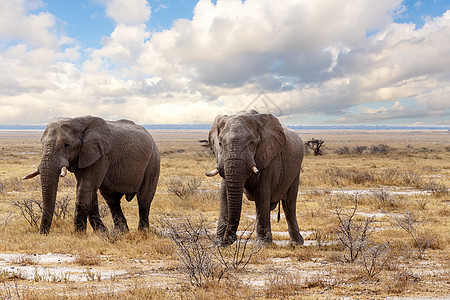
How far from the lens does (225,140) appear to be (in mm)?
7367

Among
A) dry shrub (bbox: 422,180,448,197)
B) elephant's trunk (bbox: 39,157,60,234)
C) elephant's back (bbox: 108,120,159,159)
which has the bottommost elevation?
dry shrub (bbox: 422,180,448,197)

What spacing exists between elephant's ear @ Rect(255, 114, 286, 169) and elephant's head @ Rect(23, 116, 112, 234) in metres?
3.40

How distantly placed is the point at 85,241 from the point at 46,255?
836 millimetres

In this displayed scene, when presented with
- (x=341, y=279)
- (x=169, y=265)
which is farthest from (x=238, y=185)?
(x=341, y=279)

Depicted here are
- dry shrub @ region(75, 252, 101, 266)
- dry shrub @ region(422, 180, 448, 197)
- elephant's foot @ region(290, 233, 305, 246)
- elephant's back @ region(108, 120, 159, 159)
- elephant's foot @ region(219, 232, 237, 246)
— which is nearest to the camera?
dry shrub @ region(75, 252, 101, 266)

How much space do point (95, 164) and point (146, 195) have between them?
68.9 inches

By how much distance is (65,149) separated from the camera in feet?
28.6

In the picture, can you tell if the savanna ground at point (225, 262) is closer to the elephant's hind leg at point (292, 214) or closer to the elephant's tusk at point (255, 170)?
the elephant's hind leg at point (292, 214)

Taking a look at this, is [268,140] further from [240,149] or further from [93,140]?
[93,140]

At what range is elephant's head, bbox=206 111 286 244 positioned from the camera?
725cm

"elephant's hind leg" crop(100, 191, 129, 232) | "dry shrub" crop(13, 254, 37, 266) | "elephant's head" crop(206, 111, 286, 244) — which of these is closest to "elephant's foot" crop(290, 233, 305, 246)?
"elephant's head" crop(206, 111, 286, 244)

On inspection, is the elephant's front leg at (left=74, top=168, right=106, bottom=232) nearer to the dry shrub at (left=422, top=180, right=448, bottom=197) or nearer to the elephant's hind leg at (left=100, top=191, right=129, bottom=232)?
the elephant's hind leg at (left=100, top=191, right=129, bottom=232)

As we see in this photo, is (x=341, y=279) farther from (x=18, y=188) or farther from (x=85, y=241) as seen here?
(x=18, y=188)

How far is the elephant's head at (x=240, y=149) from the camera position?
7.25 m
